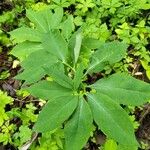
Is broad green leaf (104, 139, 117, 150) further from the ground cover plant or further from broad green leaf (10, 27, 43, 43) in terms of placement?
broad green leaf (10, 27, 43, 43)

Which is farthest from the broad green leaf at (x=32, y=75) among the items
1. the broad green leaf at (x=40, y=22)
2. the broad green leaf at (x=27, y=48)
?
the broad green leaf at (x=40, y=22)

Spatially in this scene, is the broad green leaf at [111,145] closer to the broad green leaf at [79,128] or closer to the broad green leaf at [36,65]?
the broad green leaf at [79,128]

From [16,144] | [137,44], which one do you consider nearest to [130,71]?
[137,44]

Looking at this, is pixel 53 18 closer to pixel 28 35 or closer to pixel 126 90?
pixel 28 35

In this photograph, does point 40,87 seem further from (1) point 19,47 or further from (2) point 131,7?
(2) point 131,7

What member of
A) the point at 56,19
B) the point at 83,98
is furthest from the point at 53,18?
Result: the point at 83,98

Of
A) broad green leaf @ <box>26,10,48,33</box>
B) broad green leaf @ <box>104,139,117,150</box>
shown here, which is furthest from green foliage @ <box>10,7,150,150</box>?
broad green leaf @ <box>104,139,117,150</box>
